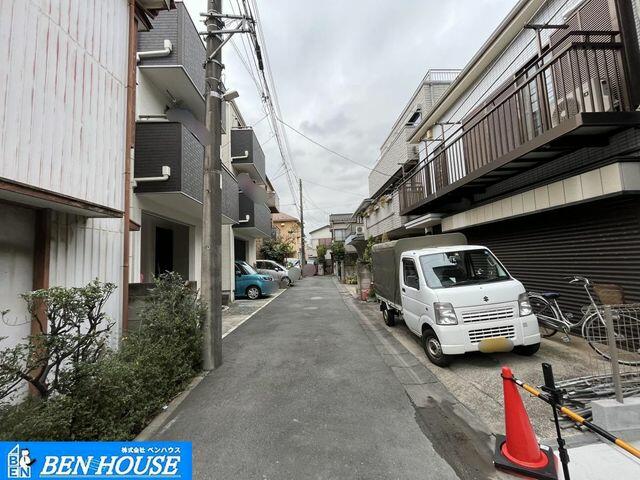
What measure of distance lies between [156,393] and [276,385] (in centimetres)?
148

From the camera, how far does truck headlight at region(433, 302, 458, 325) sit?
4.60m

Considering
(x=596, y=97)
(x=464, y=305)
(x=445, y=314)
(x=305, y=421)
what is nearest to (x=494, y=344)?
(x=464, y=305)

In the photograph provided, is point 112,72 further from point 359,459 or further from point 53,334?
point 359,459

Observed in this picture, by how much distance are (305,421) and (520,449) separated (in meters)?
1.94

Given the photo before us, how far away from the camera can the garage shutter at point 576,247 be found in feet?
16.0

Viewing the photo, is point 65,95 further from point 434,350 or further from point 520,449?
point 434,350

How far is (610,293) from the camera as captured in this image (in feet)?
16.4

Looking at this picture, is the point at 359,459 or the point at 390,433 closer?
the point at 359,459

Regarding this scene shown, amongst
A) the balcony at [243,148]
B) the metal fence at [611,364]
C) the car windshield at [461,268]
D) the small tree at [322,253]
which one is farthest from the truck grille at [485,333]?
the small tree at [322,253]

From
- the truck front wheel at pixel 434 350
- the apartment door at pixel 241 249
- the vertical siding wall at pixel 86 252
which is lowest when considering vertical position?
the truck front wheel at pixel 434 350

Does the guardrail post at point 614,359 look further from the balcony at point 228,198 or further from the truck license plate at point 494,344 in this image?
the balcony at point 228,198

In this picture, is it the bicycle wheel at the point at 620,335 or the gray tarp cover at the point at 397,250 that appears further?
the gray tarp cover at the point at 397,250

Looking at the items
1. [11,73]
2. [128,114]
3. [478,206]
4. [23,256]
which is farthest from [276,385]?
[478,206]

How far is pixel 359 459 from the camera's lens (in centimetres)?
265
